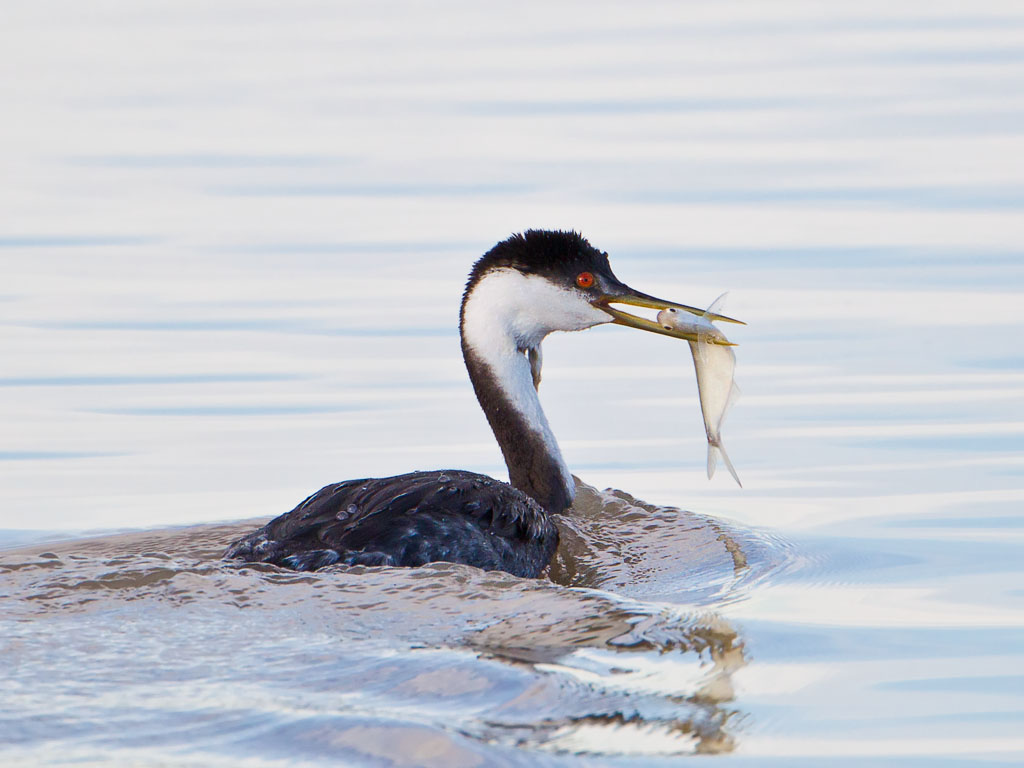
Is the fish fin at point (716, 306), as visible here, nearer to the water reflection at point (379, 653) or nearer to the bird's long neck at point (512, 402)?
the bird's long neck at point (512, 402)

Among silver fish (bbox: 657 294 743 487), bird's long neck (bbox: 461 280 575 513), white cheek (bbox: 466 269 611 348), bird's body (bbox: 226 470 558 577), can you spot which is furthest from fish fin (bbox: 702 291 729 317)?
bird's body (bbox: 226 470 558 577)

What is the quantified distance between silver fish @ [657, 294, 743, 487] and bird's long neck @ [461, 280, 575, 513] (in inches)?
30.2

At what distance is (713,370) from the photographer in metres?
8.38

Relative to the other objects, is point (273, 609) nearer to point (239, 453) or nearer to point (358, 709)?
point (358, 709)

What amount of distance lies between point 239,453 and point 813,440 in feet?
10.2

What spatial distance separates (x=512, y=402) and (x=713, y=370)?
3.20 ft

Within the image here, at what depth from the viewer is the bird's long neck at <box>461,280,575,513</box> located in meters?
8.61

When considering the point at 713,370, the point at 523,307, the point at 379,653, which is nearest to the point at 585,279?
the point at 523,307

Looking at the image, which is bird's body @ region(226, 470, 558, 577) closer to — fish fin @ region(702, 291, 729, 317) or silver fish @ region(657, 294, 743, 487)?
silver fish @ region(657, 294, 743, 487)

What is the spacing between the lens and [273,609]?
6.20m

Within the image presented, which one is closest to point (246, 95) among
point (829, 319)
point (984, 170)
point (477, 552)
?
point (984, 170)

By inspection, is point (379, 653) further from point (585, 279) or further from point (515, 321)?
point (585, 279)

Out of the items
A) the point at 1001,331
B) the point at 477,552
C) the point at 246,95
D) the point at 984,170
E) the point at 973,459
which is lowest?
the point at 477,552

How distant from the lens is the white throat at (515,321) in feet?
28.3
